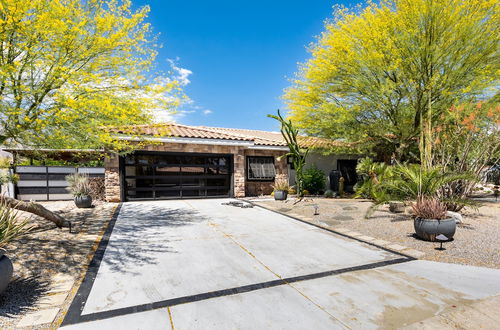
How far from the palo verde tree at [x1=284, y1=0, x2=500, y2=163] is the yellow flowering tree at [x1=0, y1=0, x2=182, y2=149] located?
874cm

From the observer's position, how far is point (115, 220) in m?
7.17

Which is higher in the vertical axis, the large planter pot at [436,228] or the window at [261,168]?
the window at [261,168]

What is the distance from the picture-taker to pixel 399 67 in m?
10.7

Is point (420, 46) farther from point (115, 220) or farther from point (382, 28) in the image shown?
point (115, 220)

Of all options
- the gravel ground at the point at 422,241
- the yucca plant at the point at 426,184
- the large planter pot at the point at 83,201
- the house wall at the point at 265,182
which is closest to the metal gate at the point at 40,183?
the large planter pot at the point at 83,201

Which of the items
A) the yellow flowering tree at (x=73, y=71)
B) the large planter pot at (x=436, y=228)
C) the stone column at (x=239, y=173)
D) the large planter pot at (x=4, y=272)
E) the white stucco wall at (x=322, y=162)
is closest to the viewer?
the large planter pot at (x=4, y=272)

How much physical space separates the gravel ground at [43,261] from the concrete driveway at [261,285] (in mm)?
325

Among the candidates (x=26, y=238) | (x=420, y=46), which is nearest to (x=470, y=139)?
(x=420, y=46)

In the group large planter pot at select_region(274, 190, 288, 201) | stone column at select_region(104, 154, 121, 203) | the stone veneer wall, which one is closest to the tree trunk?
the stone veneer wall

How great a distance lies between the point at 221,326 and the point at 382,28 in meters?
12.9

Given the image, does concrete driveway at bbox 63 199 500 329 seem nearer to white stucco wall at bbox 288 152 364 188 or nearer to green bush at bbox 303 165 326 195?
green bush at bbox 303 165 326 195

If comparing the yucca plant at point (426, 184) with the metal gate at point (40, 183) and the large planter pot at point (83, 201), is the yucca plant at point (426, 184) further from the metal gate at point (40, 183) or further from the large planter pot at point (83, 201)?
the metal gate at point (40, 183)

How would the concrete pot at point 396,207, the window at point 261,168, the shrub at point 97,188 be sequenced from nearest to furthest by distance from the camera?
the concrete pot at point 396,207
the shrub at point 97,188
the window at point 261,168

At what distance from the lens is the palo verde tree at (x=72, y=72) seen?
4.41 m
